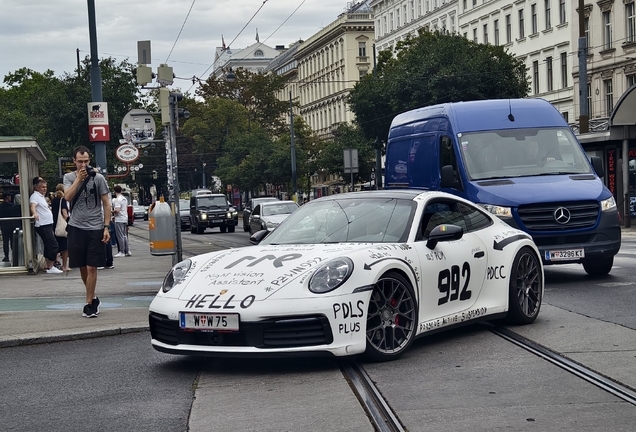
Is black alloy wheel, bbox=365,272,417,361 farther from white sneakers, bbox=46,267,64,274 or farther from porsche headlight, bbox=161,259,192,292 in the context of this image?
white sneakers, bbox=46,267,64,274

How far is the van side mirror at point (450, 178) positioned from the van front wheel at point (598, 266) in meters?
1.97

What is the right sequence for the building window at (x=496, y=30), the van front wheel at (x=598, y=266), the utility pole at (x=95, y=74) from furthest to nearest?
the building window at (x=496, y=30) < the utility pole at (x=95, y=74) < the van front wheel at (x=598, y=266)

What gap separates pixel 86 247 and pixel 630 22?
4653 centimetres

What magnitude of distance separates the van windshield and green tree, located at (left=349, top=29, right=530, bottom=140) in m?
40.7

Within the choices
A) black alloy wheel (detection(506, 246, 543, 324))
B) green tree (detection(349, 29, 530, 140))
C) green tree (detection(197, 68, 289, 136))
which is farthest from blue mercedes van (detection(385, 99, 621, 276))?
green tree (detection(197, 68, 289, 136))

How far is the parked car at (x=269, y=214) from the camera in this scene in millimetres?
32188

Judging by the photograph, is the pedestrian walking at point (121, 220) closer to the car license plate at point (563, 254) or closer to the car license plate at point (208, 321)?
the car license plate at point (563, 254)

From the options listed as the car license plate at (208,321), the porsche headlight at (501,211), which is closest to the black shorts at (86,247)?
the car license plate at (208,321)

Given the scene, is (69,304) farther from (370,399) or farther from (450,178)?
(370,399)

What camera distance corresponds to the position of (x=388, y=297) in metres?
7.53

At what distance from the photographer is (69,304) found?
12227 mm

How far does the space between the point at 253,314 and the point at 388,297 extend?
42.5 inches

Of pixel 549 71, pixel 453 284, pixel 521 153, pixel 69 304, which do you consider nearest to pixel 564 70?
pixel 549 71

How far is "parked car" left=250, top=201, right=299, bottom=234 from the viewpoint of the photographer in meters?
32.2
